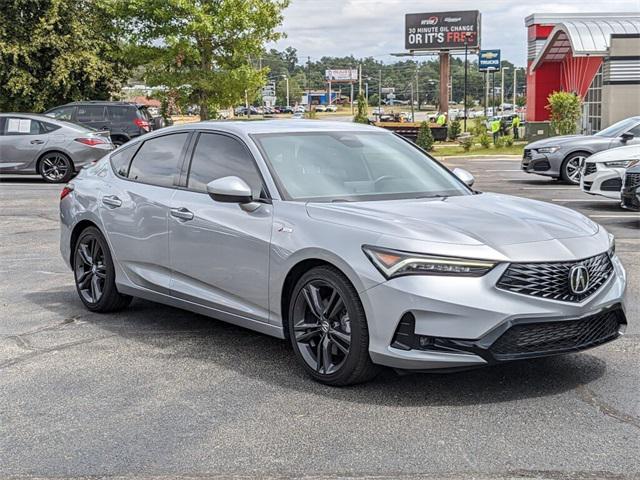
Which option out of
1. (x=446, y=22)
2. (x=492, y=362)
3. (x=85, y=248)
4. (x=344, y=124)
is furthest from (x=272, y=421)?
(x=446, y=22)

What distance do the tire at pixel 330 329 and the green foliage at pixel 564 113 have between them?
97.2 ft

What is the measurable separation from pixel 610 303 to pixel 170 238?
3.01 metres

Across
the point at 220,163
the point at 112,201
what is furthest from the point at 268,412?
the point at 112,201

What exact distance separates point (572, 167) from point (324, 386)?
14.8 m

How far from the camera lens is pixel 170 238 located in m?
6.46

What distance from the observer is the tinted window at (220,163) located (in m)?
6.05

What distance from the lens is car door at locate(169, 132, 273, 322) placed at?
5.72 meters

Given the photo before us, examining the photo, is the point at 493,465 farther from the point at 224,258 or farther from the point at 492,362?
the point at 224,258

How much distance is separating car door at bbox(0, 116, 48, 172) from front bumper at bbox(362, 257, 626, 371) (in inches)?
637

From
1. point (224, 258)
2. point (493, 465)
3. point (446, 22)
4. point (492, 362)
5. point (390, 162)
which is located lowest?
point (493, 465)

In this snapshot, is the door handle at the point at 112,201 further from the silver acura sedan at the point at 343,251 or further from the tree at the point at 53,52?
the tree at the point at 53,52

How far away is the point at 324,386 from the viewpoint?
5.30 metres

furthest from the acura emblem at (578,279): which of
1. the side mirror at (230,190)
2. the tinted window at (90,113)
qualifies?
the tinted window at (90,113)

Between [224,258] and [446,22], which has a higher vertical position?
[446,22]
